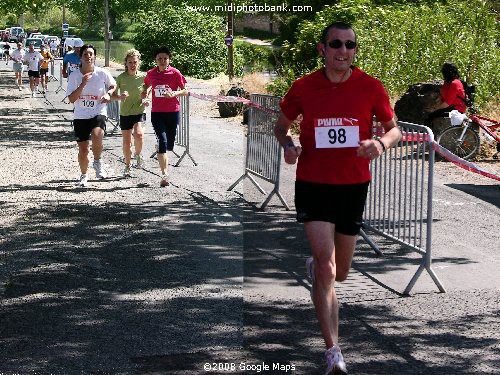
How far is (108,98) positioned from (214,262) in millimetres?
5041

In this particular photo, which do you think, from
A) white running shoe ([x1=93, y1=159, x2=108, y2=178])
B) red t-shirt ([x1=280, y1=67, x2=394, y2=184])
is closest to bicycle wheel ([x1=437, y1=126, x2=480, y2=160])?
white running shoe ([x1=93, y1=159, x2=108, y2=178])

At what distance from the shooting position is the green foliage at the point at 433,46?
66.8ft

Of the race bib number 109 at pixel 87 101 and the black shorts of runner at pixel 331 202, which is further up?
the race bib number 109 at pixel 87 101

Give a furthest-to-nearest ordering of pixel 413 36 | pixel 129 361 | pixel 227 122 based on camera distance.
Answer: pixel 227 122 < pixel 413 36 < pixel 129 361

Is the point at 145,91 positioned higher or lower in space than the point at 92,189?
higher

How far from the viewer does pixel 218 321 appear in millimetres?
6848

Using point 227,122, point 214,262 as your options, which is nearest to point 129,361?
point 214,262

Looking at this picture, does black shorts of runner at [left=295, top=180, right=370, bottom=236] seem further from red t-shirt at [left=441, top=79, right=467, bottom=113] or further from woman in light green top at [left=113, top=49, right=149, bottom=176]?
red t-shirt at [left=441, top=79, right=467, bottom=113]

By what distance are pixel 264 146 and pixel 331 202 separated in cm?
646

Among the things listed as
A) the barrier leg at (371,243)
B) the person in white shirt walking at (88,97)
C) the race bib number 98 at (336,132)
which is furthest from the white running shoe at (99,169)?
the race bib number 98 at (336,132)

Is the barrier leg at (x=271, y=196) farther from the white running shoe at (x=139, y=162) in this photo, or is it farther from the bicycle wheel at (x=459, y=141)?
the bicycle wheel at (x=459, y=141)

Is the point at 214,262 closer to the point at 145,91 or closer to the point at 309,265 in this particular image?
the point at 309,265

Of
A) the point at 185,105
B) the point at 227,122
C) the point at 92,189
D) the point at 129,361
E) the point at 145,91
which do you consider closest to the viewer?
the point at 129,361

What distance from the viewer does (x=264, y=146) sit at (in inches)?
480
